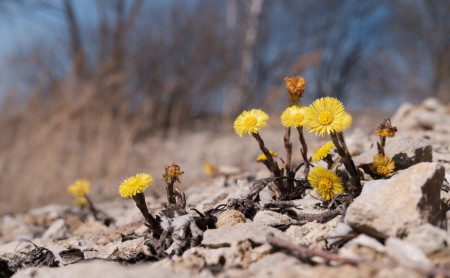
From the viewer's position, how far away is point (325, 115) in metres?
1.37

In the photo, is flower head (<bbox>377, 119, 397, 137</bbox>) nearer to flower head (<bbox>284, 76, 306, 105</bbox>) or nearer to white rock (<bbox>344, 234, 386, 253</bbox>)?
flower head (<bbox>284, 76, 306, 105</bbox>)

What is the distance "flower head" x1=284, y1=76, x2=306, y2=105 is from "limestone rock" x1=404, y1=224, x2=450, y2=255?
0.74m

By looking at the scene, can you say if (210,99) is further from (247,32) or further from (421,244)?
(421,244)

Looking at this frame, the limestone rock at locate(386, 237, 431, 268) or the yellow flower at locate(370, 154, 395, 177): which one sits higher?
the yellow flower at locate(370, 154, 395, 177)

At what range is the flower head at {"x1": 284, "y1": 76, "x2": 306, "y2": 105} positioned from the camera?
5.28 ft

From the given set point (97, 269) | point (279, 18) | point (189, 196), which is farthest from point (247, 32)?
point (97, 269)

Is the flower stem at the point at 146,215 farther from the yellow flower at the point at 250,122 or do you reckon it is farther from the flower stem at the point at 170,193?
the yellow flower at the point at 250,122

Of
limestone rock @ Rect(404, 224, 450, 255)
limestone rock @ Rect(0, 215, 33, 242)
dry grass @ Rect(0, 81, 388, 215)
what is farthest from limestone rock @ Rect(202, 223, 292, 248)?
dry grass @ Rect(0, 81, 388, 215)

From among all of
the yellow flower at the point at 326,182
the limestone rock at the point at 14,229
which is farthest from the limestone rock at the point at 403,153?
the limestone rock at the point at 14,229

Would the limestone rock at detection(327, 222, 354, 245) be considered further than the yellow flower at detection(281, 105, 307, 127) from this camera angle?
No

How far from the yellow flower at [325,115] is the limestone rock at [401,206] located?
0.92 ft

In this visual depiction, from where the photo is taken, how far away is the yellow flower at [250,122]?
1.51 meters

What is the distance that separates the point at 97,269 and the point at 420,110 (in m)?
3.69

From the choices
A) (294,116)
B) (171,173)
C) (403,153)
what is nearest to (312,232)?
(294,116)
